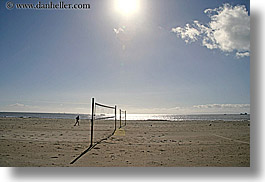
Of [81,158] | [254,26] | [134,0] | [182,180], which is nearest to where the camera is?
[182,180]

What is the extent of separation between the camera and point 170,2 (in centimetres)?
566

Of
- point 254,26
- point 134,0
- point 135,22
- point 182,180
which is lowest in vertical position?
point 182,180

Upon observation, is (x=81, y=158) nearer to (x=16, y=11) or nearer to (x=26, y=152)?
(x=26, y=152)

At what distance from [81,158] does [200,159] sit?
2.37 metres

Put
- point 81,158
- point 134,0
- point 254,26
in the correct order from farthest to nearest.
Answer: point 134,0, point 254,26, point 81,158

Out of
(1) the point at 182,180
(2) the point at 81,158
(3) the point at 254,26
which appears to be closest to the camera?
(1) the point at 182,180

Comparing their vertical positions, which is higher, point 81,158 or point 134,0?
point 134,0

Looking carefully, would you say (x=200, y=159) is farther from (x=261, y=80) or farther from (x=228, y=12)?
(x=228, y=12)

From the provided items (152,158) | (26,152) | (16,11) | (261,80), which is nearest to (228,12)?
(261,80)

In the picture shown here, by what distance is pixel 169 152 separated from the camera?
5.23 metres

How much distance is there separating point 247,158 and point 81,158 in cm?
340

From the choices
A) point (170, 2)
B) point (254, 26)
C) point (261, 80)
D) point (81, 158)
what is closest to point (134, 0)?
point (170, 2)

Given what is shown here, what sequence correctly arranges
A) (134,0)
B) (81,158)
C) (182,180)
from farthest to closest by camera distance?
(134,0) < (81,158) < (182,180)

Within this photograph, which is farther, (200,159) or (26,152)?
(26,152)
